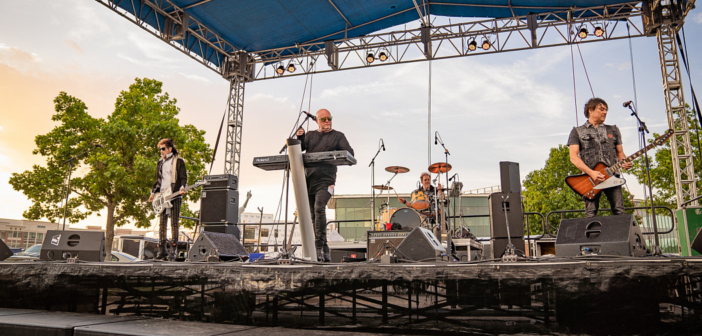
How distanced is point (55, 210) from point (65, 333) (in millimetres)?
15280

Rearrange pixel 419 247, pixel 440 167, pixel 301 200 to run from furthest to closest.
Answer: pixel 440 167 → pixel 419 247 → pixel 301 200

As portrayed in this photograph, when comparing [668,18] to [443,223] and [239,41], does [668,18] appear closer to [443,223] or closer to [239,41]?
[443,223]

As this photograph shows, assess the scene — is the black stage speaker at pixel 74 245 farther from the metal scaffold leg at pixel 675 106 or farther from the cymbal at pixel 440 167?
the metal scaffold leg at pixel 675 106

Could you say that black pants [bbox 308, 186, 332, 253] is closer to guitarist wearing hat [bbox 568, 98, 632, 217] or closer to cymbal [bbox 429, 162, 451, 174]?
guitarist wearing hat [bbox 568, 98, 632, 217]

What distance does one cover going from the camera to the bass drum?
7.82 m

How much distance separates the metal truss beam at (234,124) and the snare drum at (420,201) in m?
5.23

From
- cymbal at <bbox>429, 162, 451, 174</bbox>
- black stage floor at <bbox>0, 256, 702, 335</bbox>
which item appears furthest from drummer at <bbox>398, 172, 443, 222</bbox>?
black stage floor at <bbox>0, 256, 702, 335</bbox>

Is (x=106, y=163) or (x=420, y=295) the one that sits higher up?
(x=106, y=163)

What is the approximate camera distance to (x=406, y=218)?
790 cm

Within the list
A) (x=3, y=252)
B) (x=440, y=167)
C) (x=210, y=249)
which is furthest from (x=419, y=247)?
(x=440, y=167)

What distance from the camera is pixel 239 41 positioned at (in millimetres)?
11164

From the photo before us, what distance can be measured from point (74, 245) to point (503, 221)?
4746 mm

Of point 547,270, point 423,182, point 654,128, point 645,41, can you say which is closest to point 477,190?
point 654,128

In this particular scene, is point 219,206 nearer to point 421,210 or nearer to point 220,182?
point 220,182
